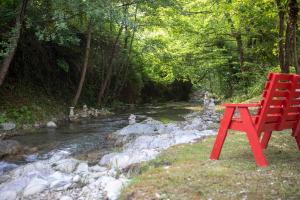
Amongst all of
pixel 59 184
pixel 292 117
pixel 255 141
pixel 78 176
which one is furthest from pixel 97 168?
pixel 292 117

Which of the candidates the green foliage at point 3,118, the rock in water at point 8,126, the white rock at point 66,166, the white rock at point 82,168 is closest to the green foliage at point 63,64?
the green foliage at point 3,118

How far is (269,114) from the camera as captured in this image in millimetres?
5371

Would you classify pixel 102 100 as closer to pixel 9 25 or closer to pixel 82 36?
pixel 82 36

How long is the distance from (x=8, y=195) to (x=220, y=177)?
120 inches

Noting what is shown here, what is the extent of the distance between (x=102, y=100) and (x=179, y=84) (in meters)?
13.4

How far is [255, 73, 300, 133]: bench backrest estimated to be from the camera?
205 inches

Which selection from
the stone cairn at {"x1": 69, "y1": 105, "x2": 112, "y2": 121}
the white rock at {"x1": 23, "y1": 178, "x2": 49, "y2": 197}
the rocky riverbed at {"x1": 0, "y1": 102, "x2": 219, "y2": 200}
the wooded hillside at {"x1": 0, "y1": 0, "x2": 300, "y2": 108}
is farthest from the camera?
the stone cairn at {"x1": 69, "y1": 105, "x2": 112, "y2": 121}

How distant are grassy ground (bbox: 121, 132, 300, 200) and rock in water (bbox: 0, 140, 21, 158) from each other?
4.11 meters

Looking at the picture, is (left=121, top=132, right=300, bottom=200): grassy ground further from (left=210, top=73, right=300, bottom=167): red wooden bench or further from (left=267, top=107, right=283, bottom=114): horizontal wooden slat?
(left=267, top=107, right=283, bottom=114): horizontal wooden slat

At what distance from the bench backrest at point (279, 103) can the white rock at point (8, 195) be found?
3637 millimetres

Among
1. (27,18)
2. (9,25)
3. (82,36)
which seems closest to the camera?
(27,18)

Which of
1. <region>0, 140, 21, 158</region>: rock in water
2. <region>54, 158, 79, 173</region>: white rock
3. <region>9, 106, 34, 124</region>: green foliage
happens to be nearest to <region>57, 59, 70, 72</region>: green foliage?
<region>9, 106, 34, 124</region>: green foliage

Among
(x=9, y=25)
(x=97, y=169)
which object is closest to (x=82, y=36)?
(x=9, y=25)

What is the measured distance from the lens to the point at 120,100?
2188cm
